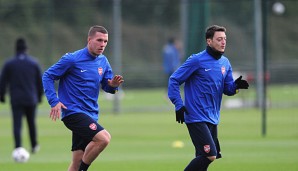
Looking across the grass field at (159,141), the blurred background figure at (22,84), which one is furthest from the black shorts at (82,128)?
the blurred background figure at (22,84)

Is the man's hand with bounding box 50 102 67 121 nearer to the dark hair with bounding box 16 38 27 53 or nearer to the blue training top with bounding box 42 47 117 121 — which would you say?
the blue training top with bounding box 42 47 117 121

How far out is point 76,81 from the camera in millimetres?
11938

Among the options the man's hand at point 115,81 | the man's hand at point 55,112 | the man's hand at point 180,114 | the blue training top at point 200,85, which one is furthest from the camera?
the man's hand at point 115,81

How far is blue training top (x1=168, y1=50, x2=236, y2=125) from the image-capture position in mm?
11578

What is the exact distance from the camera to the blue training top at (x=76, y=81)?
1188 centimetres

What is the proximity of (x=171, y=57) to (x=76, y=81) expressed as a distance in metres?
19.7

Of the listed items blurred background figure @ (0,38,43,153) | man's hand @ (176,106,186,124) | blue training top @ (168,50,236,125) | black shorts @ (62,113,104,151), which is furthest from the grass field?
man's hand @ (176,106,186,124)

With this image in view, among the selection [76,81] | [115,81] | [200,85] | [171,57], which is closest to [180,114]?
[200,85]

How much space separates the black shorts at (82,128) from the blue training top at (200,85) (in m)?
1.10

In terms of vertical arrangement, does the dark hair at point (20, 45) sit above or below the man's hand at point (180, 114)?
above

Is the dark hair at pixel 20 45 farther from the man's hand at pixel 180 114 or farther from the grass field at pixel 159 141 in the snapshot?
the man's hand at pixel 180 114

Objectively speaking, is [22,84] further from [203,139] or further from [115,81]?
[203,139]

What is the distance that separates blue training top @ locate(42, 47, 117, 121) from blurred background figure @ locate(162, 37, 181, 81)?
1921cm

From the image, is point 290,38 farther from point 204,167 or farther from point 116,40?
point 204,167
